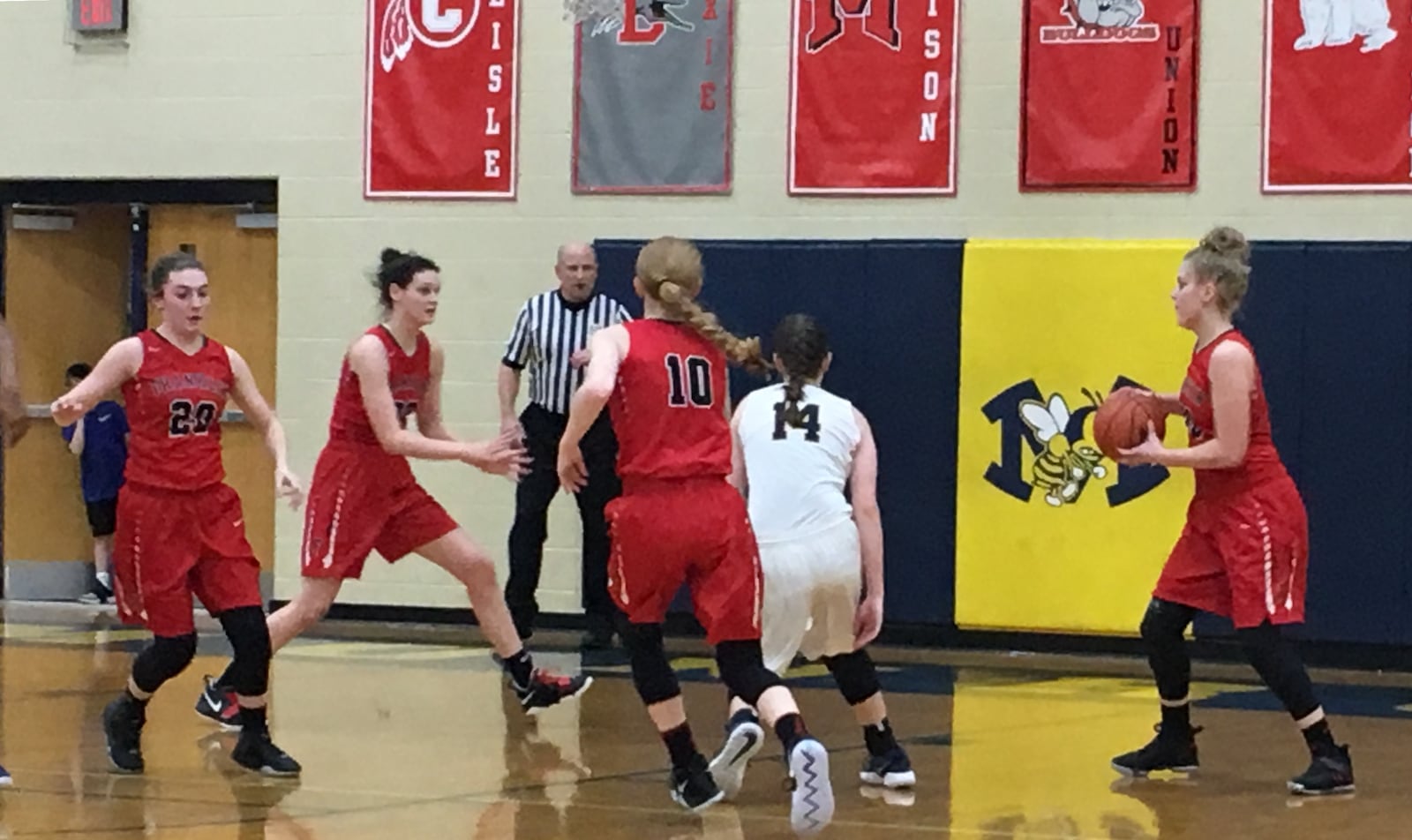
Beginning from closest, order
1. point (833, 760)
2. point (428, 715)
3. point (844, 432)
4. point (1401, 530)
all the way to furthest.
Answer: point (844, 432) → point (833, 760) → point (428, 715) → point (1401, 530)

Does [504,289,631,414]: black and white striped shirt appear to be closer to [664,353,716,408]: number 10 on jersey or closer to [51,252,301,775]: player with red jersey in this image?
[51,252,301,775]: player with red jersey

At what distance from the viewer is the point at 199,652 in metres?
10.7

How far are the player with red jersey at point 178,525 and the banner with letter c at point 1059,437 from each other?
4949 mm

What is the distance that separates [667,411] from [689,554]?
1.30 feet

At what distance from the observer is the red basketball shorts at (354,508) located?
776cm

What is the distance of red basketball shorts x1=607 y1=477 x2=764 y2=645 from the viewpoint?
6.24m

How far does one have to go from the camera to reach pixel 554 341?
34.7ft

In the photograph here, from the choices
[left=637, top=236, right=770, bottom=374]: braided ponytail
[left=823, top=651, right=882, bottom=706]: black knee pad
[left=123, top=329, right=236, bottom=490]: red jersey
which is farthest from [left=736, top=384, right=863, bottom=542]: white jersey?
[left=123, top=329, right=236, bottom=490]: red jersey

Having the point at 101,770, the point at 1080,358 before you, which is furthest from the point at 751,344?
the point at 1080,358

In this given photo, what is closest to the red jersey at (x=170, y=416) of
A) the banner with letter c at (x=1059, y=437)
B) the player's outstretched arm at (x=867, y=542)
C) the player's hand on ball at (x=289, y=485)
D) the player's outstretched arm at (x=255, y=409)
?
the player's outstretched arm at (x=255, y=409)

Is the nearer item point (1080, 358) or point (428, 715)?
point (428, 715)

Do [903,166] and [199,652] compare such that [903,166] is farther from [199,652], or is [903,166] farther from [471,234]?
[199,652]

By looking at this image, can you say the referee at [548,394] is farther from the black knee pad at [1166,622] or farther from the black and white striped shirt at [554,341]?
the black knee pad at [1166,622]

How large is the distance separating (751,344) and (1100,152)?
5.22 meters
